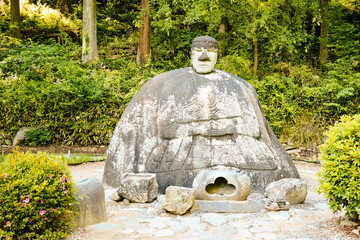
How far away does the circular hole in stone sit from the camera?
5.39m

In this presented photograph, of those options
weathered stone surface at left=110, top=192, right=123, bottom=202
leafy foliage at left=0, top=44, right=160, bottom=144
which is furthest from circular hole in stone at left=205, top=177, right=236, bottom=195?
leafy foliage at left=0, top=44, right=160, bottom=144

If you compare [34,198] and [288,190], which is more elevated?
[34,198]

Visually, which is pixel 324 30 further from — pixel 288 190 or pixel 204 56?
pixel 288 190

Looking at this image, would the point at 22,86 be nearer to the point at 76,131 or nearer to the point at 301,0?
the point at 76,131

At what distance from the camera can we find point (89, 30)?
13633mm

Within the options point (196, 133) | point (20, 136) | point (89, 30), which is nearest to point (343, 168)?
point (196, 133)

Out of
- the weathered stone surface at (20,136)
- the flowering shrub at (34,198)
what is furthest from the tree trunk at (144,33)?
the flowering shrub at (34,198)

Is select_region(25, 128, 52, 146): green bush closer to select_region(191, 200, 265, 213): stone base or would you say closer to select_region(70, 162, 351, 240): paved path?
select_region(70, 162, 351, 240): paved path

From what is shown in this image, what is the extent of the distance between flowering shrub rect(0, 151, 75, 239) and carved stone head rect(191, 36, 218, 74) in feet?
10.4

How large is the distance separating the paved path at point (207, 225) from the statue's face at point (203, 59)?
238 centimetres

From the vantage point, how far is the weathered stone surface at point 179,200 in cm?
480

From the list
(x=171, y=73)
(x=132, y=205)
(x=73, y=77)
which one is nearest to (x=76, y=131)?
(x=73, y=77)

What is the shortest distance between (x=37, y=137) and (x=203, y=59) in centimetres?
705

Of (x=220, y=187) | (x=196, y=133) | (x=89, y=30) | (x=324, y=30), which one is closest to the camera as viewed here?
(x=220, y=187)
